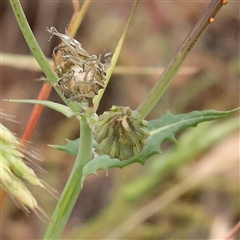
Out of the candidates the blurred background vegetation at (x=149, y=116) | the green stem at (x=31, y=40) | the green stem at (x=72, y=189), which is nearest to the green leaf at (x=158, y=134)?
the green stem at (x=72, y=189)

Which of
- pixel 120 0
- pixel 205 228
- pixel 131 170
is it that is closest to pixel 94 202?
pixel 131 170

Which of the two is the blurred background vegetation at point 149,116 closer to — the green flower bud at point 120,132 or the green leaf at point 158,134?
the green leaf at point 158,134

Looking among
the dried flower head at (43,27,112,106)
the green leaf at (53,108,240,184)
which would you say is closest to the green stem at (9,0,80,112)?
the dried flower head at (43,27,112,106)

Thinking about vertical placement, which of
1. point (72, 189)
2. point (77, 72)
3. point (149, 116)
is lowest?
point (72, 189)

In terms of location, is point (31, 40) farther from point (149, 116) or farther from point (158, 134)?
point (149, 116)

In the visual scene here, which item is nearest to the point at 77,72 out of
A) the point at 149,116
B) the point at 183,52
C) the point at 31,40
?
the point at 31,40

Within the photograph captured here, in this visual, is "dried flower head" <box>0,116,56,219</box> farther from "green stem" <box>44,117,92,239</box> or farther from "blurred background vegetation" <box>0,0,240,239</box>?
"blurred background vegetation" <box>0,0,240,239</box>
